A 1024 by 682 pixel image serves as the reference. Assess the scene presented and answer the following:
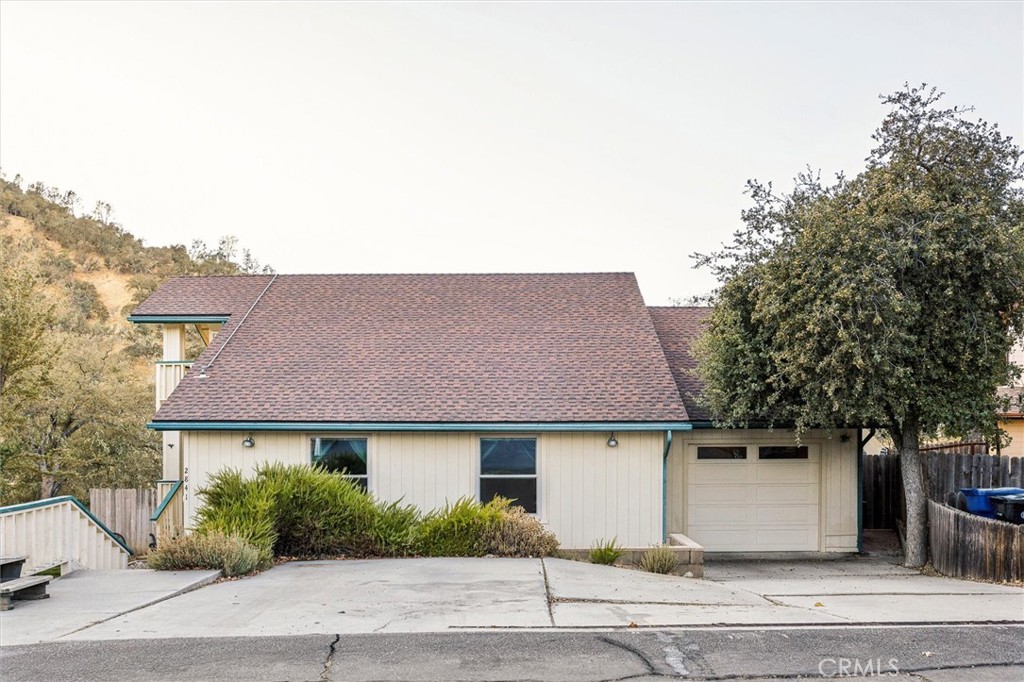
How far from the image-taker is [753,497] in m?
16.6

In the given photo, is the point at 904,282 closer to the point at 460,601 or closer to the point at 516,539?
the point at 516,539

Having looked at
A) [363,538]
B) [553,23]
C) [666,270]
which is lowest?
[363,538]

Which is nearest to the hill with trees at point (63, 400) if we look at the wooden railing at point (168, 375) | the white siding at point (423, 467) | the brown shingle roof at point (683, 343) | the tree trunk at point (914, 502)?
the wooden railing at point (168, 375)

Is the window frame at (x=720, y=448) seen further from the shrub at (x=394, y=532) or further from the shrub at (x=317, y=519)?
the shrub at (x=317, y=519)

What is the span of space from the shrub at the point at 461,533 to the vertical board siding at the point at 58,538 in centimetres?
505

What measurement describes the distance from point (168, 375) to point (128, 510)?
3.00 m

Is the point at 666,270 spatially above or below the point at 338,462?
above

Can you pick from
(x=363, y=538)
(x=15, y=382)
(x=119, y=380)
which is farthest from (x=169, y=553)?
(x=119, y=380)

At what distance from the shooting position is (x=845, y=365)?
13.4m

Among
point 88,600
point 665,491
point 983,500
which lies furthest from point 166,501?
point 983,500

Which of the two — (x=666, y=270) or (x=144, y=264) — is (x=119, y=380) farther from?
(x=144, y=264)

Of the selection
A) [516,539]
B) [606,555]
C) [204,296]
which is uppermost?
[204,296]

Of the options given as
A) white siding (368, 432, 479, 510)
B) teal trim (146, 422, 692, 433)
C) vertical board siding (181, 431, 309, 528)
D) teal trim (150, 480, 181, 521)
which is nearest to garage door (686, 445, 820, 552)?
teal trim (146, 422, 692, 433)

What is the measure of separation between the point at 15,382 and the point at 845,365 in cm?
1873
